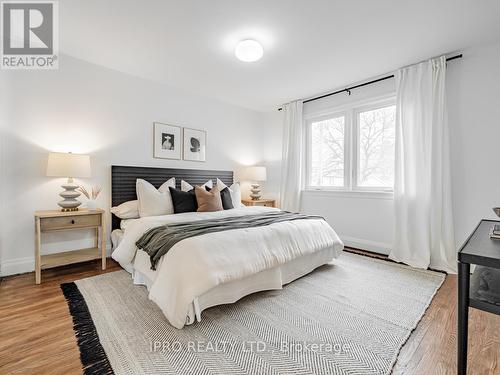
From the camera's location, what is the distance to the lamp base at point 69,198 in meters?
2.67

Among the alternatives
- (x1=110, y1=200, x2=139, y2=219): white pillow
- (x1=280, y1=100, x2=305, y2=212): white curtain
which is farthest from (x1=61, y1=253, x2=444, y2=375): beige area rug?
(x1=280, y1=100, x2=305, y2=212): white curtain

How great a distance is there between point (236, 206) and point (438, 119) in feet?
9.30

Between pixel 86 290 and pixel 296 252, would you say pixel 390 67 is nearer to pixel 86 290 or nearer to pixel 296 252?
pixel 296 252

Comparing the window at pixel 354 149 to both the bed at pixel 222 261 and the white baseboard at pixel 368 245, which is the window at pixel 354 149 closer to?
the white baseboard at pixel 368 245

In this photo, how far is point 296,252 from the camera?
2.32m

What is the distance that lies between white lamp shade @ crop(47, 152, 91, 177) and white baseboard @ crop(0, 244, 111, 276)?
1.04 m

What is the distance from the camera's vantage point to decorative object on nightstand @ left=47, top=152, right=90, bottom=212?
255cm

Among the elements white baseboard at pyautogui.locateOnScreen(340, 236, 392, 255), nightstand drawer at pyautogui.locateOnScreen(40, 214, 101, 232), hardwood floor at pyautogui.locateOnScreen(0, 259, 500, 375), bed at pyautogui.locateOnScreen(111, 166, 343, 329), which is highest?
nightstand drawer at pyautogui.locateOnScreen(40, 214, 101, 232)

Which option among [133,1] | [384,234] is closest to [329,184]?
[384,234]

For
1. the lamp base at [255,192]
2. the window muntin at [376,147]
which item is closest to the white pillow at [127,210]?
→ the lamp base at [255,192]

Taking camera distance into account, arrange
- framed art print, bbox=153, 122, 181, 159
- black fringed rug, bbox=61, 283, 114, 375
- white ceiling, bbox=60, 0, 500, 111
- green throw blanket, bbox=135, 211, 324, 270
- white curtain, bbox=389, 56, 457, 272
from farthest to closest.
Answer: framed art print, bbox=153, 122, 181, 159 < white curtain, bbox=389, 56, 457, 272 < white ceiling, bbox=60, 0, 500, 111 < green throw blanket, bbox=135, 211, 324, 270 < black fringed rug, bbox=61, 283, 114, 375

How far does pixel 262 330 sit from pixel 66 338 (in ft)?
4.25

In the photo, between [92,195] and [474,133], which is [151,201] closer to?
[92,195]

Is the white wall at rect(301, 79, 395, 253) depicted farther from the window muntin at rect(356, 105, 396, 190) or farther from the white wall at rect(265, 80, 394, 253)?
the window muntin at rect(356, 105, 396, 190)
